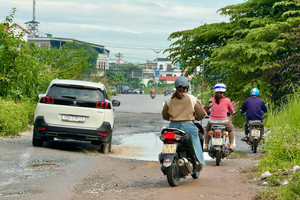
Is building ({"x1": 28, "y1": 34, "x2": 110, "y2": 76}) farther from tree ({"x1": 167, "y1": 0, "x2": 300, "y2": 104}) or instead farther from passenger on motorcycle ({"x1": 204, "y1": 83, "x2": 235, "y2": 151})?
passenger on motorcycle ({"x1": 204, "y1": 83, "x2": 235, "y2": 151})

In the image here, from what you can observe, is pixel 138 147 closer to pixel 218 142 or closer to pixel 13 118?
pixel 13 118

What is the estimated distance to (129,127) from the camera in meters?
23.5

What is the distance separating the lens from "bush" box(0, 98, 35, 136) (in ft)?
56.0

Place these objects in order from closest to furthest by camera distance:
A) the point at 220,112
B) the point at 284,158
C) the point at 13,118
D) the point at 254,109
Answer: the point at 284,158 < the point at 220,112 < the point at 254,109 < the point at 13,118

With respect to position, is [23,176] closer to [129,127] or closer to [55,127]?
[55,127]

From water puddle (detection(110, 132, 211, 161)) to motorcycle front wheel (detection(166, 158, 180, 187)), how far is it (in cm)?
434

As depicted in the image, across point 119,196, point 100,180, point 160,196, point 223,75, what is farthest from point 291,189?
point 223,75

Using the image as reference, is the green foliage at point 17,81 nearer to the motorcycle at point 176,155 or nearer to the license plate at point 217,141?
the license plate at point 217,141

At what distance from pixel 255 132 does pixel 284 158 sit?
154 inches

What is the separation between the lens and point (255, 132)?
14.6 metres

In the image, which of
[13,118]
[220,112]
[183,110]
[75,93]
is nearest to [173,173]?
[183,110]

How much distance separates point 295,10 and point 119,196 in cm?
1784

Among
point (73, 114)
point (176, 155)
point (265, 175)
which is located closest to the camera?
point (176, 155)

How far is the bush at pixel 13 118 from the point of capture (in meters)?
17.1
